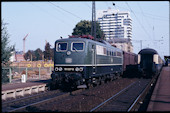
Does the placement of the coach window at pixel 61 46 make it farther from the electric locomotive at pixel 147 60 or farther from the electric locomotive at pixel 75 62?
the electric locomotive at pixel 147 60

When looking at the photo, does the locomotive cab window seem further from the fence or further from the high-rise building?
the high-rise building

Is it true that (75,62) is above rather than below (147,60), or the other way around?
below

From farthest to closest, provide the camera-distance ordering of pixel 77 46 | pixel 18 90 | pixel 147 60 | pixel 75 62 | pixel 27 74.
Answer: pixel 27 74 → pixel 147 60 → pixel 77 46 → pixel 75 62 → pixel 18 90

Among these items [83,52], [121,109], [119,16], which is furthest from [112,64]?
[119,16]

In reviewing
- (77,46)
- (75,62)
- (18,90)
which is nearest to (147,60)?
(77,46)

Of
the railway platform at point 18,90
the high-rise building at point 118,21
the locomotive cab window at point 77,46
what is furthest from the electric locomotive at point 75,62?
the high-rise building at point 118,21

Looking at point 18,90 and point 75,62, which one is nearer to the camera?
point 18,90

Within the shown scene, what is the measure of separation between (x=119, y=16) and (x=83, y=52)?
6521 inches

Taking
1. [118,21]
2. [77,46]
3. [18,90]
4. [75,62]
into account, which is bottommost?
[18,90]

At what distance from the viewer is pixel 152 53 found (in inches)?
1115

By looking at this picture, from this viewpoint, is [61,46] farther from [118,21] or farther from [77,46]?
[118,21]

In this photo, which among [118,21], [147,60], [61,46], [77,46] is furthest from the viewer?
[118,21]

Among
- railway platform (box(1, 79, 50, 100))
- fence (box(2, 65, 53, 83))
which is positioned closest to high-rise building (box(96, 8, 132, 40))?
fence (box(2, 65, 53, 83))

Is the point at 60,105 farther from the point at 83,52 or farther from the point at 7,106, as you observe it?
the point at 83,52
